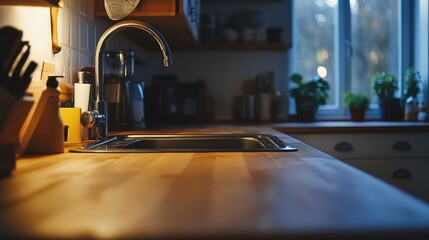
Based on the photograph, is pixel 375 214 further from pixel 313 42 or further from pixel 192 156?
pixel 313 42

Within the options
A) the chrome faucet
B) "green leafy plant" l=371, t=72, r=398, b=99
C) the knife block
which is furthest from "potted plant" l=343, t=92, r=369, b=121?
the knife block

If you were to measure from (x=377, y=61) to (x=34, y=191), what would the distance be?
3170 millimetres

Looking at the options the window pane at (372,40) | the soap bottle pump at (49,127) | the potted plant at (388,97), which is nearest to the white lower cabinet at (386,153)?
the potted plant at (388,97)

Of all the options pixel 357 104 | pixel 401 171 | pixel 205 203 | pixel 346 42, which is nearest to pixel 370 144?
pixel 401 171

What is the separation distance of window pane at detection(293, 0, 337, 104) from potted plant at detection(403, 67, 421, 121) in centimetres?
47

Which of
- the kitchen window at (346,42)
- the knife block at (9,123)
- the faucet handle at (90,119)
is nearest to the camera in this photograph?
the knife block at (9,123)

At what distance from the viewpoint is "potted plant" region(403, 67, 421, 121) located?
3111 millimetres

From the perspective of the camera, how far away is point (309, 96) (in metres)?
3.16

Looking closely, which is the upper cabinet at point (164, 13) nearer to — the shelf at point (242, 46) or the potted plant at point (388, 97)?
the shelf at point (242, 46)

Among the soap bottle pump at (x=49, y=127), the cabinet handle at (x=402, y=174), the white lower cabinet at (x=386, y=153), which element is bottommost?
the cabinet handle at (x=402, y=174)

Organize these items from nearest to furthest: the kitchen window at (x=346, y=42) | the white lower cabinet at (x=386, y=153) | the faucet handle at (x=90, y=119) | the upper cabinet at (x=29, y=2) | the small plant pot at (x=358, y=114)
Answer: the upper cabinet at (x=29, y=2) → the faucet handle at (x=90, y=119) → the white lower cabinet at (x=386, y=153) → the small plant pot at (x=358, y=114) → the kitchen window at (x=346, y=42)

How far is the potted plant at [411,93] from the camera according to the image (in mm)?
3111

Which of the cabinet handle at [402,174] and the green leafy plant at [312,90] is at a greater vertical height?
the green leafy plant at [312,90]

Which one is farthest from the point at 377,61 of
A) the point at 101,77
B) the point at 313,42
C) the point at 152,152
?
the point at 152,152
